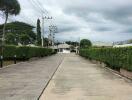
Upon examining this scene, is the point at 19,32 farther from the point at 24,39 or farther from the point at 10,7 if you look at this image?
the point at 10,7

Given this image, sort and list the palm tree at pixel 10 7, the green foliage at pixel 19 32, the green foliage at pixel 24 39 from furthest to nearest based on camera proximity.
→ the green foliage at pixel 24 39
the green foliage at pixel 19 32
the palm tree at pixel 10 7

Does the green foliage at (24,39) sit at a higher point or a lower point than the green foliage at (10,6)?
lower

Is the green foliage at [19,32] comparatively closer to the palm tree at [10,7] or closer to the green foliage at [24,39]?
the green foliage at [24,39]

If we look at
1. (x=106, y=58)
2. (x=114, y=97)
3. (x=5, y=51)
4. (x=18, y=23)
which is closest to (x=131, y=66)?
(x=114, y=97)

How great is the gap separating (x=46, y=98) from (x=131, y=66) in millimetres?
8012

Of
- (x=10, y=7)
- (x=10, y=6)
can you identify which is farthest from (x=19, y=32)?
(x=10, y=6)

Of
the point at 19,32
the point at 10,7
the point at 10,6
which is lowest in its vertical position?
the point at 19,32

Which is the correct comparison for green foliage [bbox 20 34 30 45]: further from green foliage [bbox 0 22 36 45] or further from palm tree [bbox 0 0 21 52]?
palm tree [bbox 0 0 21 52]

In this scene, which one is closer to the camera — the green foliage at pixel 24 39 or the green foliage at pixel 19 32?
the green foliage at pixel 19 32

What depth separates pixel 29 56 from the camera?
4578cm

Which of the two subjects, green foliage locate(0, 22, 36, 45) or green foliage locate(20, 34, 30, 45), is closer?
green foliage locate(0, 22, 36, 45)

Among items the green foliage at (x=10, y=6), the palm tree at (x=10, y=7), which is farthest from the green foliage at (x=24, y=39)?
the green foliage at (x=10, y=6)

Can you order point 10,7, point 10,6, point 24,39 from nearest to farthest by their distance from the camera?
1. point 10,6
2. point 10,7
3. point 24,39

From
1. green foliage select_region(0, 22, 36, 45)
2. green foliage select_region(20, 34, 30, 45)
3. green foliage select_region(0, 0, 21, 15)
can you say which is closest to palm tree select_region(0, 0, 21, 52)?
green foliage select_region(0, 0, 21, 15)
